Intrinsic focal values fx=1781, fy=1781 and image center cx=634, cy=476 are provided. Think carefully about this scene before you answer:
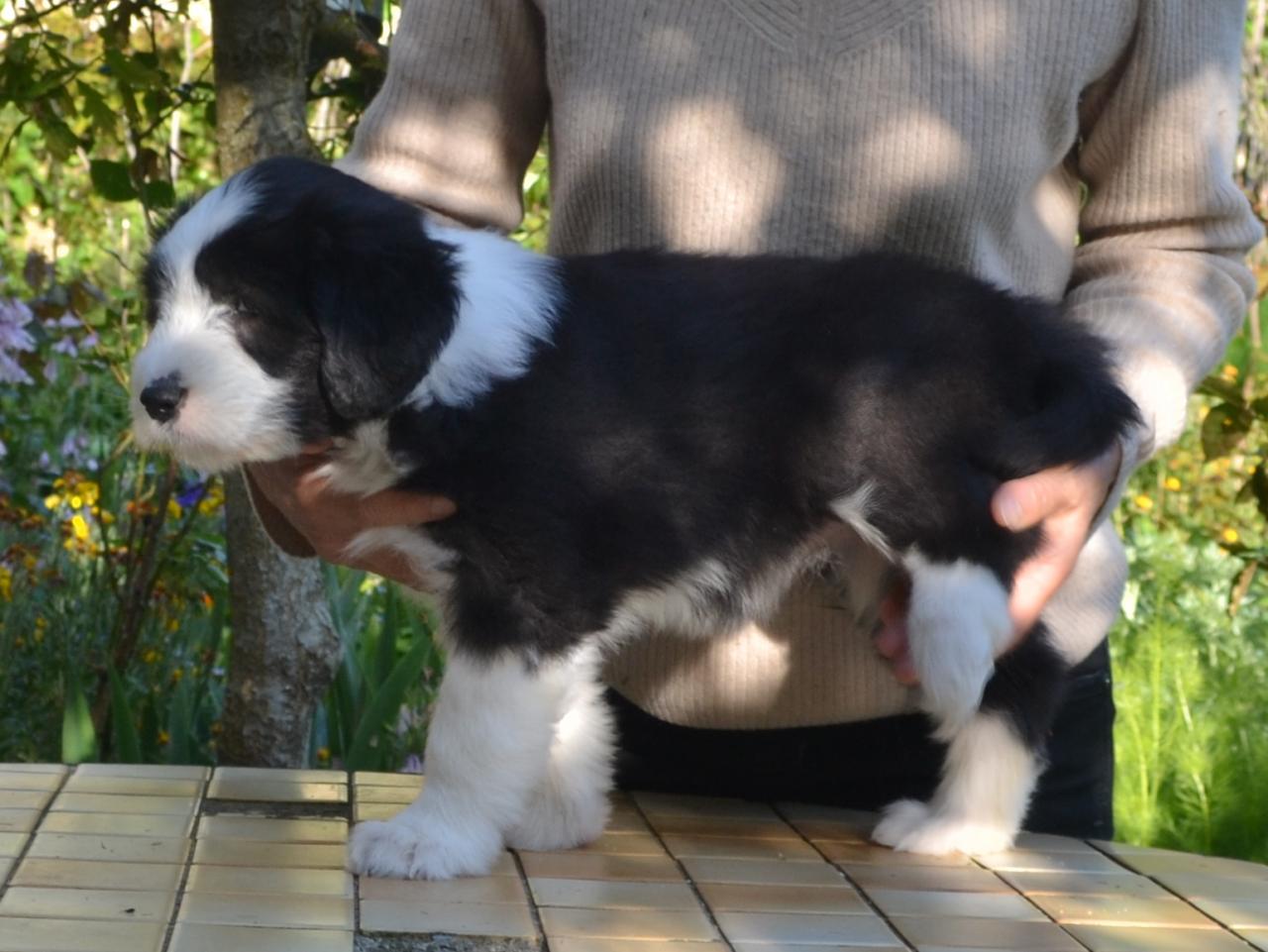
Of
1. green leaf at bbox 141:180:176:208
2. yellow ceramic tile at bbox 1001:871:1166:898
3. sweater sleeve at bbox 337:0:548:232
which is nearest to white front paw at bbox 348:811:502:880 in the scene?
yellow ceramic tile at bbox 1001:871:1166:898

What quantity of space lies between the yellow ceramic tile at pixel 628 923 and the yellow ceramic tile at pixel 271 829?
44 cm

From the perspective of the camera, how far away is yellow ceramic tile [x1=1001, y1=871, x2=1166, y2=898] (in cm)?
233

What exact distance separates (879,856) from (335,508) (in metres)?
0.89

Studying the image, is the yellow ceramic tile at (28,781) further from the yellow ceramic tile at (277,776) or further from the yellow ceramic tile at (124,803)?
the yellow ceramic tile at (277,776)

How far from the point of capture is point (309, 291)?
2178mm

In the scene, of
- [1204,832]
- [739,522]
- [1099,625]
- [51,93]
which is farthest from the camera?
[1204,832]

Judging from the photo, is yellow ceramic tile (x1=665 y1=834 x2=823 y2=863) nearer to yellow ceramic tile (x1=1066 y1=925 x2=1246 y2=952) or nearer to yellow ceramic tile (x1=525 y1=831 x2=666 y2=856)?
yellow ceramic tile (x1=525 y1=831 x2=666 y2=856)

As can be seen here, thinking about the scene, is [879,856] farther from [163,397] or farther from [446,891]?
[163,397]

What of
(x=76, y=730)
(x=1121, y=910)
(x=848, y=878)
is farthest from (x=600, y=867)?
(x=76, y=730)

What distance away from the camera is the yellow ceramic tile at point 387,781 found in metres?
2.75

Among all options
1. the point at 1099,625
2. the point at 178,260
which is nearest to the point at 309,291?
the point at 178,260

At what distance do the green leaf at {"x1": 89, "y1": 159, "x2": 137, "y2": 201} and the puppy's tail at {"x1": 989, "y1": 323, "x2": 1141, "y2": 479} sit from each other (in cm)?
236

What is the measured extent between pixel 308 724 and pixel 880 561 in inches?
76.1

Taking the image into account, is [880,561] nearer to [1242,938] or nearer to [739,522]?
[739,522]
